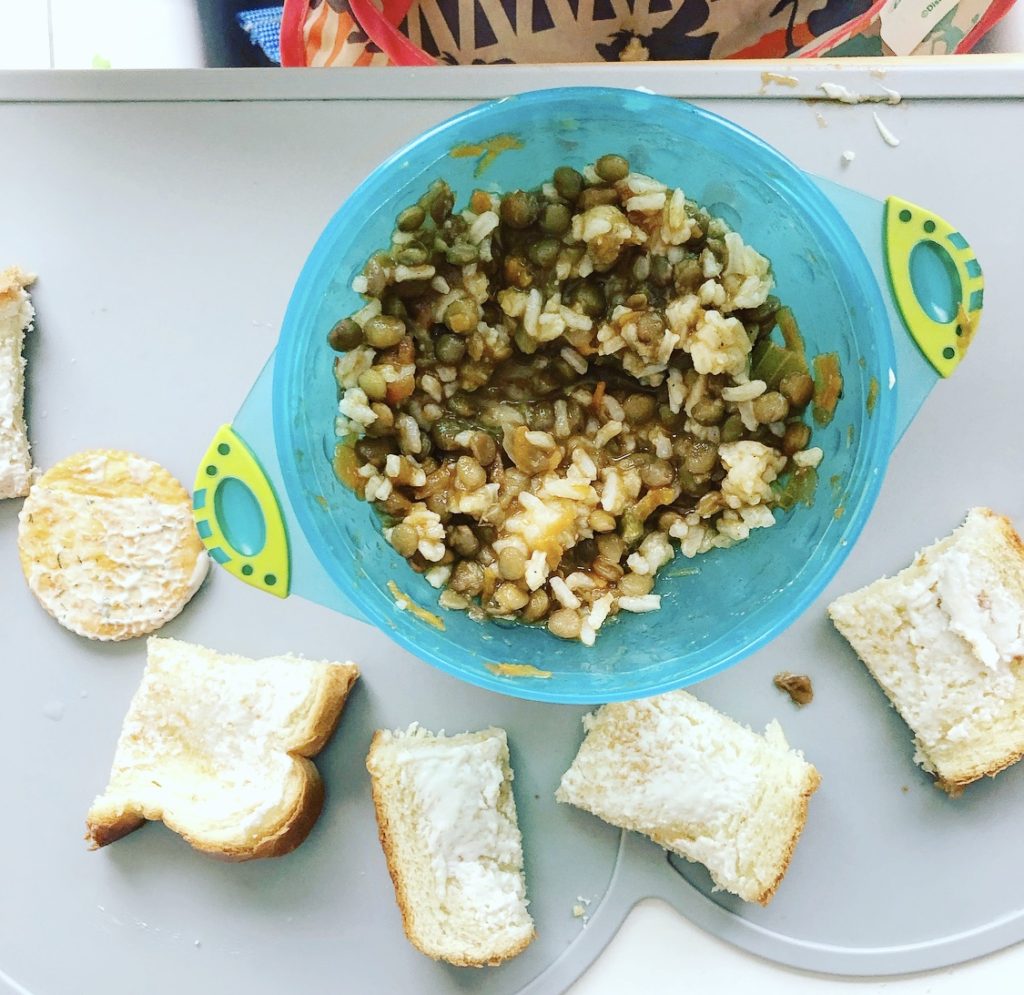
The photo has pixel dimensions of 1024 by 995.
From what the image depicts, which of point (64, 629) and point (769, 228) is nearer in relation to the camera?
point (769, 228)

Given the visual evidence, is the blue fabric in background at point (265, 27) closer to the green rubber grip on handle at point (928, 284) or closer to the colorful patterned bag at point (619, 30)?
the colorful patterned bag at point (619, 30)

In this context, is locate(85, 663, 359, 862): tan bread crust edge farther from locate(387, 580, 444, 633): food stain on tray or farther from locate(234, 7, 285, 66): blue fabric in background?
locate(234, 7, 285, 66): blue fabric in background

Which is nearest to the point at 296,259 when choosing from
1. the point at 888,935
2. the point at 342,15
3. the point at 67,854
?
the point at 342,15

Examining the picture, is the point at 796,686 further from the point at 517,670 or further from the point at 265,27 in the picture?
the point at 265,27

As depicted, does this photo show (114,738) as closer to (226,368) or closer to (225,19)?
(226,368)

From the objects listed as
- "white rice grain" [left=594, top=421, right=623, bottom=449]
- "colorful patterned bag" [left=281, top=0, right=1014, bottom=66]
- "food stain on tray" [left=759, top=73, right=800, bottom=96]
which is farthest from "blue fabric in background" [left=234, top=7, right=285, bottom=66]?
"white rice grain" [left=594, top=421, right=623, bottom=449]

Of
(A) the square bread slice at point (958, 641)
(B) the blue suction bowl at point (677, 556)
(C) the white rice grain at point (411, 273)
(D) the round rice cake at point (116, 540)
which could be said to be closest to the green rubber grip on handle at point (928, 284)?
(B) the blue suction bowl at point (677, 556)
